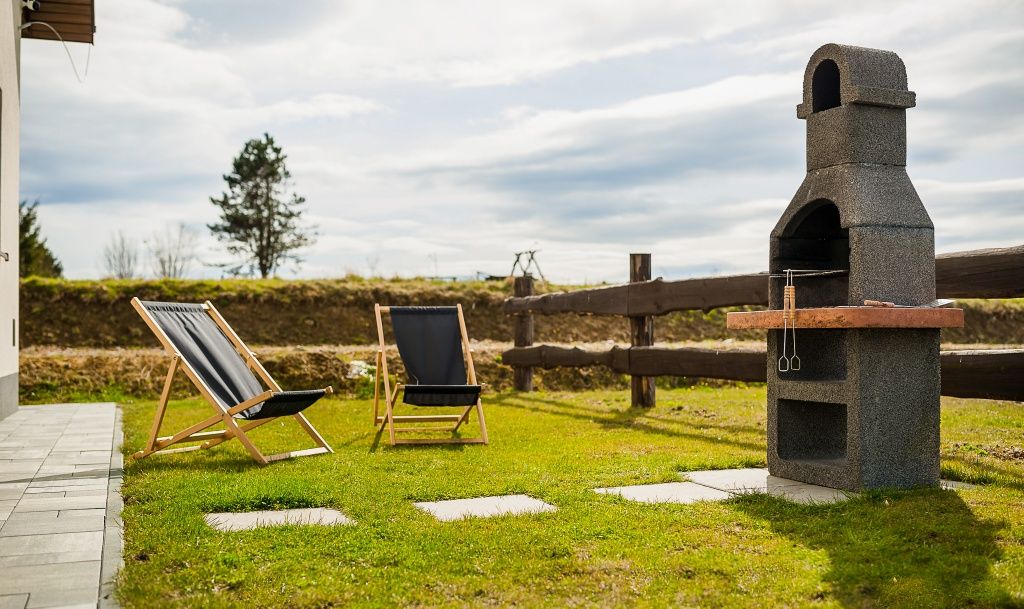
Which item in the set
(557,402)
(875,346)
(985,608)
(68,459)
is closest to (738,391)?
(557,402)

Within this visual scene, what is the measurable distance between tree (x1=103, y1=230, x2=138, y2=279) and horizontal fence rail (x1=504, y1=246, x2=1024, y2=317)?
19144 mm

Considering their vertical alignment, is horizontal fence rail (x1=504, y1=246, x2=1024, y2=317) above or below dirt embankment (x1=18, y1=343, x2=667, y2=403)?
above

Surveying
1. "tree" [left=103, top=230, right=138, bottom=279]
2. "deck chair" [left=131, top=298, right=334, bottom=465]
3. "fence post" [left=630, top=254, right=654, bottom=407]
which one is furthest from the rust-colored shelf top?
"tree" [left=103, top=230, right=138, bottom=279]

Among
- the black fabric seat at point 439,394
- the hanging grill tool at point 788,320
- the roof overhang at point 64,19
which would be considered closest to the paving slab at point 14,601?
the hanging grill tool at point 788,320

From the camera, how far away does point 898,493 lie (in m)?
4.26

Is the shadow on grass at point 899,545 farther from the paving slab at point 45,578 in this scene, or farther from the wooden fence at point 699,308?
the paving slab at point 45,578

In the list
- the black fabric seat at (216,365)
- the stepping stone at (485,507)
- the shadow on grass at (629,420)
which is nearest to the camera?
the stepping stone at (485,507)

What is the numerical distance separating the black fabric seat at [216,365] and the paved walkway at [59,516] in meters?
0.78

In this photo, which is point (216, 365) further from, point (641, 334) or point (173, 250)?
point (173, 250)

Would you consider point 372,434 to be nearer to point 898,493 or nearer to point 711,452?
point 711,452

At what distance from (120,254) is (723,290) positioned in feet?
78.3

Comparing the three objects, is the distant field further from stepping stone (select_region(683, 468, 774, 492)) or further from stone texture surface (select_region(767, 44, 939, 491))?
stone texture surface (select_region(767, 44, 939, 491))

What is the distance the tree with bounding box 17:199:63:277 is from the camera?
28969 millimetres

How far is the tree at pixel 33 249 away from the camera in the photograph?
2897cm
